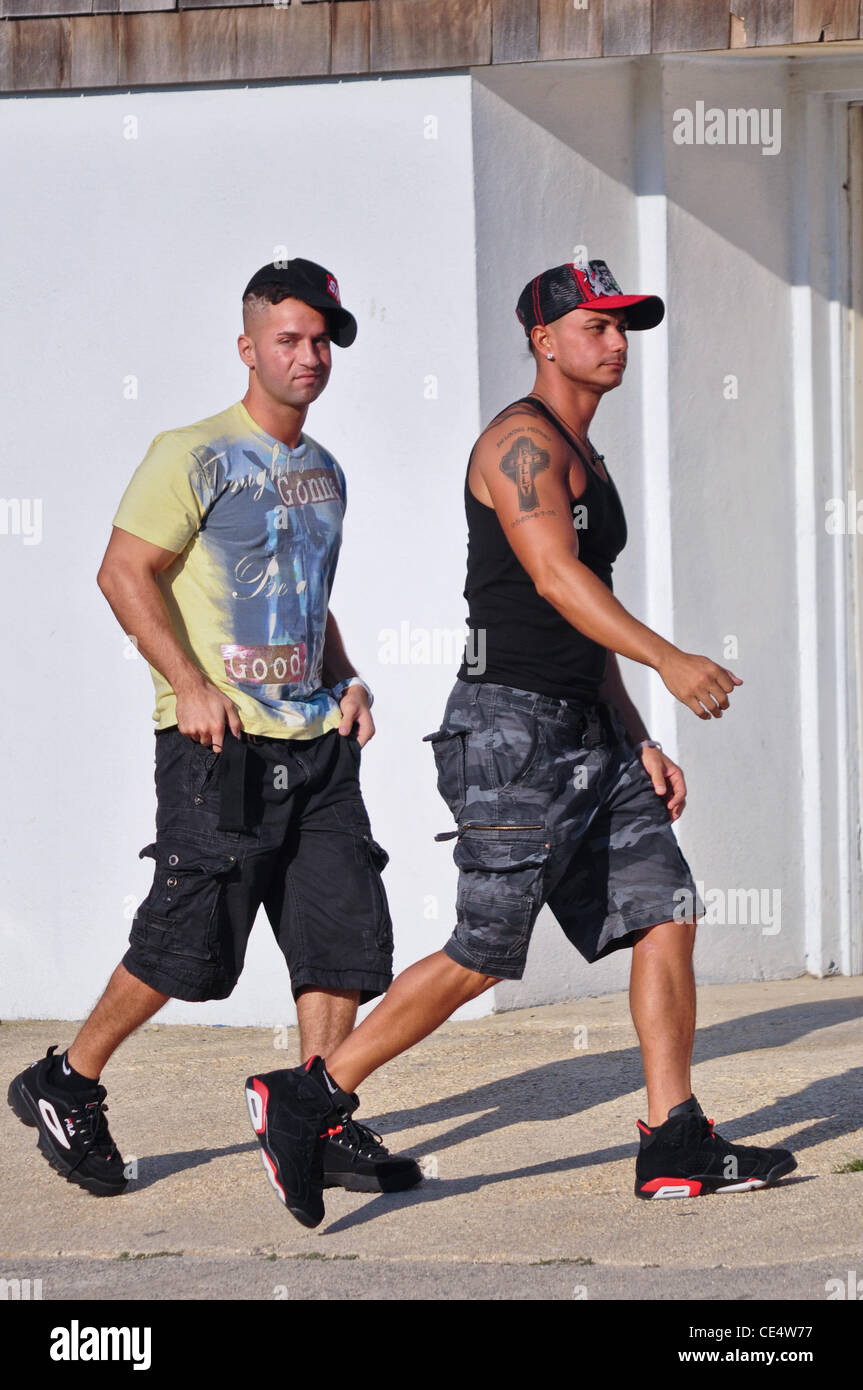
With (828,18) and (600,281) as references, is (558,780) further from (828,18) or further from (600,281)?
(828,18)

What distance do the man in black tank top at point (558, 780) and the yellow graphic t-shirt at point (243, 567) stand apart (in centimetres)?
45

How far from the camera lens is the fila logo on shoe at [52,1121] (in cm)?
411

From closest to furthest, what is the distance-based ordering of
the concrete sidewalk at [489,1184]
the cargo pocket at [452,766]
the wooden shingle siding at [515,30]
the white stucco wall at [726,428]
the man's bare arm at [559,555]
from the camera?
1. the concrete sidewalk at [489,1184]
2. the man's bare arm at [559,555]
3. the cargo pocket at [452,766]
4. the wooden shingle siding at [515,30]
5. the white stucco wall at [726,428]

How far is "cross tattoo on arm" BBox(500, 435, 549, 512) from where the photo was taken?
3.75 m

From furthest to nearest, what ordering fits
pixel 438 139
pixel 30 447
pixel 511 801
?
pixel 30 447 → pixel 438 139 → pixel 511 801

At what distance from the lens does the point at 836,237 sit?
643 cm

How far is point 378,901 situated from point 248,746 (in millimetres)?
515

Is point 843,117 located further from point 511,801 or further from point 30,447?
point 511,801

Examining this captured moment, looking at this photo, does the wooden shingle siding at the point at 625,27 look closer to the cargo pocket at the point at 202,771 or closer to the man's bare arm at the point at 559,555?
the man's bare arm at the point at 559,555

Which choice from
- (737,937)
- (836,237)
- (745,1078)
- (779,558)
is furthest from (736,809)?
(836,237)

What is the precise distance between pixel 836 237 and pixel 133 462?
9.03 ft

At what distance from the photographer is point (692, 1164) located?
383 cm

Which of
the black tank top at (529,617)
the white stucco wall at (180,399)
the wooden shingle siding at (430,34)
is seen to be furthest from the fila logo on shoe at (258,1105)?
the wooden shingle siding at (430,34)

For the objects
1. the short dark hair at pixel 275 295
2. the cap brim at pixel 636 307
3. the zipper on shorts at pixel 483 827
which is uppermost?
the short dark hair at pixel 275 295
